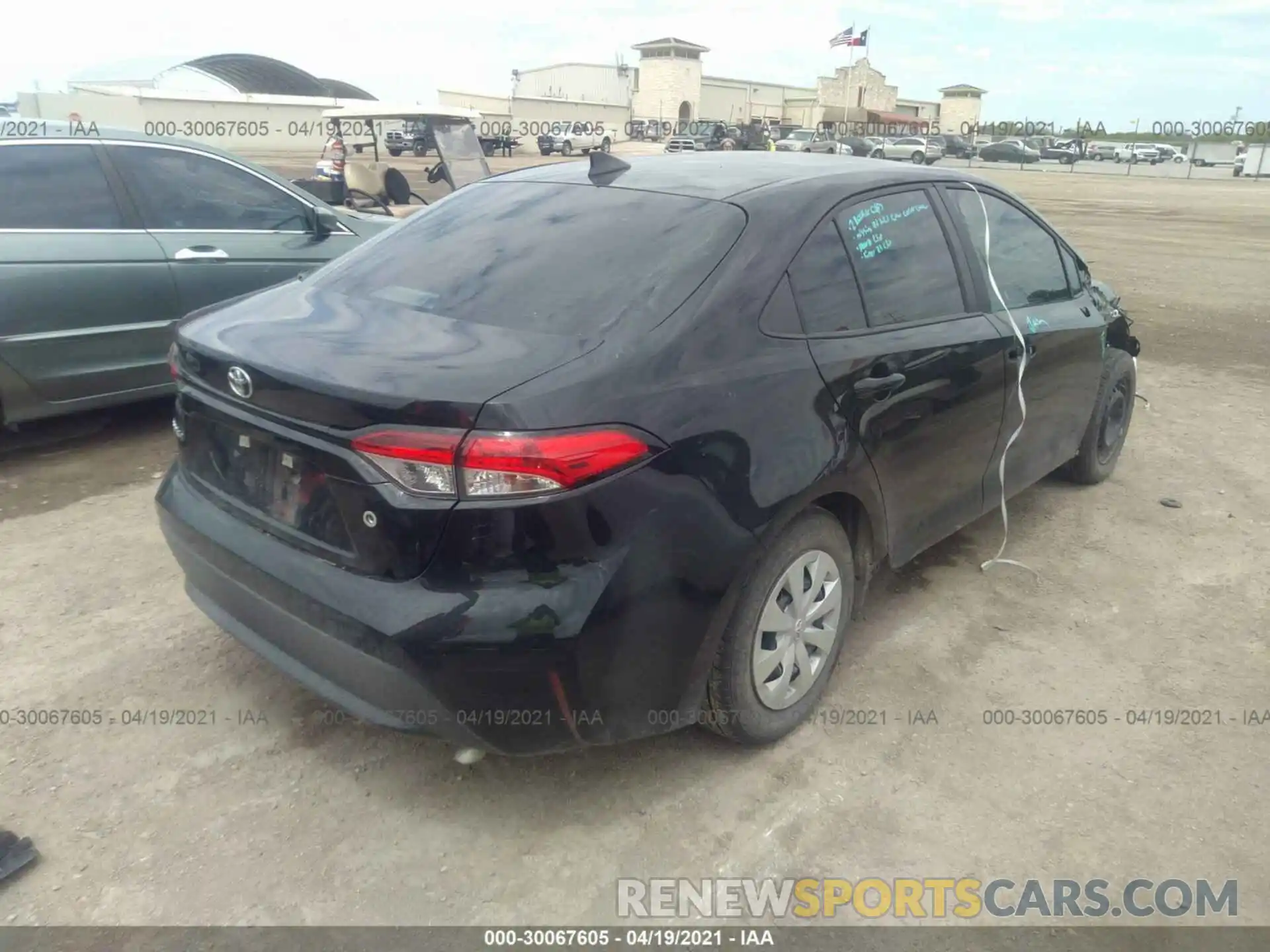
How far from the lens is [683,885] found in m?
2.33

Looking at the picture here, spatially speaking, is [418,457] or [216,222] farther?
[216,222]

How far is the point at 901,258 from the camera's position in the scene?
314 cm

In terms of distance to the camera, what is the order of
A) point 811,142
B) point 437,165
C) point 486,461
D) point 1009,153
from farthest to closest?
1. point 1009,153
2. point 811,142
3. point 437,165
4. point 486,461

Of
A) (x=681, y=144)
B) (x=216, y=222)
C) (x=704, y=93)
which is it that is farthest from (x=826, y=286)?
(x=704, y=93)

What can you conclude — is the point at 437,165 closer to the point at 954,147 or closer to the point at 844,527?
the point at 844,527

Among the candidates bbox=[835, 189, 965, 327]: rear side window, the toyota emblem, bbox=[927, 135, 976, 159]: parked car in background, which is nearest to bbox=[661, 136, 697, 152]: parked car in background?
bbox=[927, 135, 976, 159]: parked car in background

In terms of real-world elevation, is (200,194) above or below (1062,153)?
below

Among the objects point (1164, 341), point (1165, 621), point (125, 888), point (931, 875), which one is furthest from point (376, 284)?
point (1164, 341)

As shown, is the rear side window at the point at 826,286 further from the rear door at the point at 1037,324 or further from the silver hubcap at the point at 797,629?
the rear door at the point at 1037,324

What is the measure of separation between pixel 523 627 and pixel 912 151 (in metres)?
51.2

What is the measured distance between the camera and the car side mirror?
552 cm

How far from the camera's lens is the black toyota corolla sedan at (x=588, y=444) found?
6.93 feet

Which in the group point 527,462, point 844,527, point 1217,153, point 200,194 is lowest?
point 844,527

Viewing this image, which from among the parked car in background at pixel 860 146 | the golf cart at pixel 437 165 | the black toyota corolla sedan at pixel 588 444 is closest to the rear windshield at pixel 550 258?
the black toyota corolla sedan at pixel 588 444
